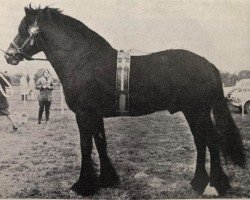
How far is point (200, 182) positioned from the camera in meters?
2.94

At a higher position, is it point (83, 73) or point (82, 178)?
point (83, 73)

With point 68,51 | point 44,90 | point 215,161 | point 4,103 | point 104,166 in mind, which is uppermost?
point 68,51

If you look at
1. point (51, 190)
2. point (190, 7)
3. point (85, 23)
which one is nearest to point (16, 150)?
point (51, 190)

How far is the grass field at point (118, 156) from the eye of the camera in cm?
300

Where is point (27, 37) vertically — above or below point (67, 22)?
below

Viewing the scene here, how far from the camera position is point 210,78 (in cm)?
276

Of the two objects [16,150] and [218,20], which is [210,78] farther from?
[16,150]

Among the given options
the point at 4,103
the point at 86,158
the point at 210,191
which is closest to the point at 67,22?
the point at 4,103

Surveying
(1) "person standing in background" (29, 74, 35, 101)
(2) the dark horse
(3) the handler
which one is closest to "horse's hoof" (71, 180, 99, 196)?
(2) the dark horse

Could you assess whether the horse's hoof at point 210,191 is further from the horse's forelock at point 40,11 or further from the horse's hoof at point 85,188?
the horse's forelock at point 40,11

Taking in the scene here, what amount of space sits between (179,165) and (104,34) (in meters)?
1.40

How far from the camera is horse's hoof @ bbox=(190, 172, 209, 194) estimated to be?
9.58 ft

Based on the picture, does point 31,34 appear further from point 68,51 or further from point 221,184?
point 221,184

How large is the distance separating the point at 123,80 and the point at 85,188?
99cm
